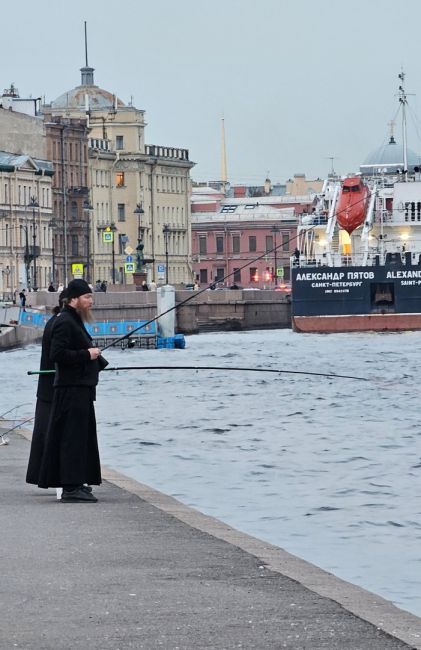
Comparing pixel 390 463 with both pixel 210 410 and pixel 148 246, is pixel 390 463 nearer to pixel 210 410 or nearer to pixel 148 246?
pixel 210 410

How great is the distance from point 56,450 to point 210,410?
74.9 feet

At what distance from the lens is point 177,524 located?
13984mm

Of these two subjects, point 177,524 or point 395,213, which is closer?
point 177,524

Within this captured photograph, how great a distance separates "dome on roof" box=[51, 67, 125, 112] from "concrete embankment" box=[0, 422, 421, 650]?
465 ft

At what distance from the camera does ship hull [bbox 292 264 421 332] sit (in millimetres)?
85188

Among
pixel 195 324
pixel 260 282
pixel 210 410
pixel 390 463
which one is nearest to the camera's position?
pixel 390 463

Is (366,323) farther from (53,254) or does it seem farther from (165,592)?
(165,592)

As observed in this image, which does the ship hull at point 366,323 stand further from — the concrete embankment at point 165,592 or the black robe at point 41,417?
the concrete embankment at point 165,592

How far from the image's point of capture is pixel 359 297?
3359 inches

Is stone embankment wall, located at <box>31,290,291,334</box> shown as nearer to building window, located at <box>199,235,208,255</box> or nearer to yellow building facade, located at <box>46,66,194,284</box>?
yellow building facade, located at <box>46,66,194,284</box>

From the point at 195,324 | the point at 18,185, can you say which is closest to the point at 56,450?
the point at 195,324

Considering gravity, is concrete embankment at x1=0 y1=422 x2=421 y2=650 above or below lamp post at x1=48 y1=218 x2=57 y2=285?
below

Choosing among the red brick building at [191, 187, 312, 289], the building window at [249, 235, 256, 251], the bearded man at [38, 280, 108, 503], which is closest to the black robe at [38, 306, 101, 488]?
the bearded man at [38, 280, 108, 503]

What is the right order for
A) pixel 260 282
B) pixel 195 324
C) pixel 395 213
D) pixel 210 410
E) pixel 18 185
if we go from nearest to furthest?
pixel 210 410 → pixel 395 213 → pixel 195 324 → pixel 18 185 → pixel 260 282
